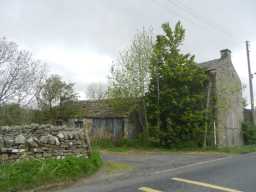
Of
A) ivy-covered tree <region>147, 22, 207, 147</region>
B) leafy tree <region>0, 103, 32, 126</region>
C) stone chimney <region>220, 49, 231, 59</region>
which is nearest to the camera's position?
leafy tree <region>0, 103, 32, 126</region>

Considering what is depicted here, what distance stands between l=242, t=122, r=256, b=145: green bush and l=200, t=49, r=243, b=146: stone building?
0.64 meters

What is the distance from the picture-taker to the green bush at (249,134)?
26984 mm

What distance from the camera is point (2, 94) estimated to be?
14.9 metres

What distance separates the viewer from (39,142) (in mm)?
9617

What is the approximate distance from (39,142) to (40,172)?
163 cm

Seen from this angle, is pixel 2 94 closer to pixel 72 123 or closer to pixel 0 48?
pixel 0 48

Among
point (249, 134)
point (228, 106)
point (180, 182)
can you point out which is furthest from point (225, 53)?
point (180, 182)

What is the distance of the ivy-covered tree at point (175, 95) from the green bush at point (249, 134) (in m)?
7.95

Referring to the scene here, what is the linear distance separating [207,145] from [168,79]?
614 cm

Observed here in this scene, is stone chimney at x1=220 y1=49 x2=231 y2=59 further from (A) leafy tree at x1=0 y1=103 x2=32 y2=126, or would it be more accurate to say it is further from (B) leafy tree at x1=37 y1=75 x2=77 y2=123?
(A) leafy tree at x1=0 y1=103 x2=32 y2=126

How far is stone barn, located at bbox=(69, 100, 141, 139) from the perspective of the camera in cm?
2300

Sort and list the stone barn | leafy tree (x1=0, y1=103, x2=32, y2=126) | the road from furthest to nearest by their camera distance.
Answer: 1. the stone barn
2. leafy tree (x1=0, y1=103, x2=32, y2=126)
3. the road

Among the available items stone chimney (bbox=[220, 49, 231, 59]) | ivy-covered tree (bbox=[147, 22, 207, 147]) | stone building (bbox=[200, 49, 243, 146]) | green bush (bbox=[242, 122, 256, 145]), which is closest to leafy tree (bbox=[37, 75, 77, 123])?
ivy-covered tree (bbox=[147, 22, 207, 147])

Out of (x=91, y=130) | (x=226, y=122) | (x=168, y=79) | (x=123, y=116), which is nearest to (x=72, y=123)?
(x=91, y=130)
